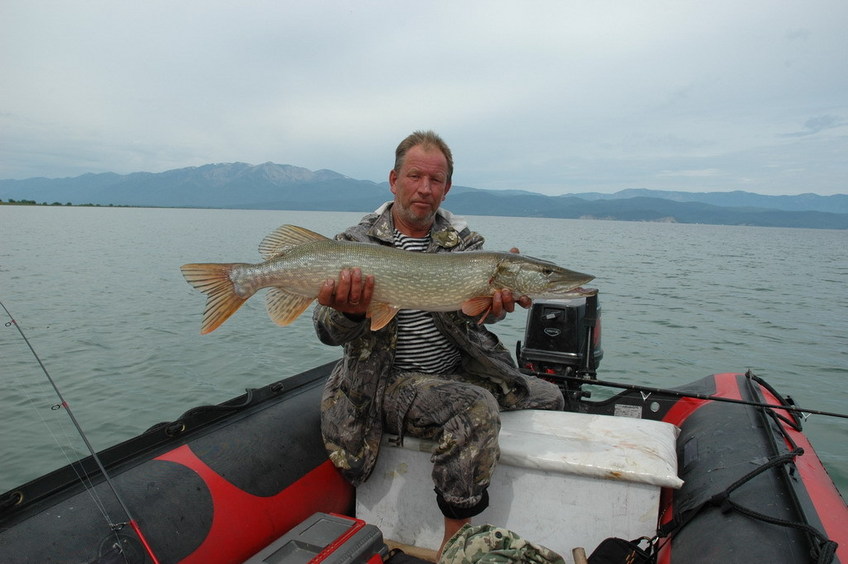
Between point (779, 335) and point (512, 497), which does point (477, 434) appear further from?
point (779, 335)

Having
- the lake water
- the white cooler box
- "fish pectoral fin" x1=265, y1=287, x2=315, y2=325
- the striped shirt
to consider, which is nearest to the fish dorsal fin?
"fish pectoral fin" x1=265, y1=287, x2=315, y2=325

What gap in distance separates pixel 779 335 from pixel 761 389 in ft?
32.4

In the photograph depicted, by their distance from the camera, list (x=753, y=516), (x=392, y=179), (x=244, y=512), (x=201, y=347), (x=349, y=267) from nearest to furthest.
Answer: (x=753, y=516), (x=244, y=512), (x=349, y=267), (x=392, y=179), (x=201, y=347)

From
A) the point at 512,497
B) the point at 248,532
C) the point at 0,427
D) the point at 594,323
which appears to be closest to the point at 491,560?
the point at 512,497

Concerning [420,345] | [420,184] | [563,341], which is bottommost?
[563,341]

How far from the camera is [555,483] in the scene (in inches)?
115

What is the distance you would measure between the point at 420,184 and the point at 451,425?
4.81ft

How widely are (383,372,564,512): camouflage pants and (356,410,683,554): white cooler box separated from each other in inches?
6.2

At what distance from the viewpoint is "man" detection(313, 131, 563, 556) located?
2799mm

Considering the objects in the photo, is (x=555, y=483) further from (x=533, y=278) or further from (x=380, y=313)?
(x=380, y=313)

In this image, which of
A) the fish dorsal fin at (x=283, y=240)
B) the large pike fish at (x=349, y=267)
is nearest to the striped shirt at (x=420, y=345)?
the large pike fish at (x=349, y=267)

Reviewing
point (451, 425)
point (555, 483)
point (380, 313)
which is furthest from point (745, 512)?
point (380, 313)

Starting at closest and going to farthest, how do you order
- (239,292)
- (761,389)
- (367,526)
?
1. (367,526)
2. (239,292)
3. (761,389)

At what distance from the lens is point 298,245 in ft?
10.0
